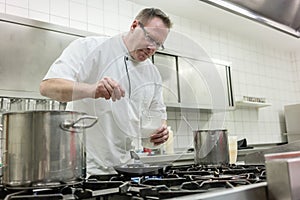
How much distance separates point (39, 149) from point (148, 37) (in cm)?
74

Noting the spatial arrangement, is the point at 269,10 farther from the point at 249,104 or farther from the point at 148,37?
the point at 249,104

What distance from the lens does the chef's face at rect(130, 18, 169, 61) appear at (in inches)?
47.0

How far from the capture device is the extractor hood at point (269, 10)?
1324 mm

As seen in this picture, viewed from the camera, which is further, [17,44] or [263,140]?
[263,140]

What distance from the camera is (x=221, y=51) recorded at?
3613mm

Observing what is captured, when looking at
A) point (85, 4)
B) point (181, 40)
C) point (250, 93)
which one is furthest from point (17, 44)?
point (250, 93)

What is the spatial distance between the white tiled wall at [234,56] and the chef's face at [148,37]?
39 centimetres

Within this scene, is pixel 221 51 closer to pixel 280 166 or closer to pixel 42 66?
pixel 42 66

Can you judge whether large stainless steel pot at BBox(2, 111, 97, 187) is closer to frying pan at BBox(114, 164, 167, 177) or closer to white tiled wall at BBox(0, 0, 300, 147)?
frying pan at BBox(114, 164, 167, 177)

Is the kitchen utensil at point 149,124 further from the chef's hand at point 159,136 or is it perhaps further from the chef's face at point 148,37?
the chef's face at point 148,37

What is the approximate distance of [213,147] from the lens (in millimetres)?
1140

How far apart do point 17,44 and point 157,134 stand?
117 cm

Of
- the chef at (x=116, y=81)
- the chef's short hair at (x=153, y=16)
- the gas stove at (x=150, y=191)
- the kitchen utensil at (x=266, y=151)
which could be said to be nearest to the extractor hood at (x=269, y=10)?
the chef's short hair at (x=153, y=16)

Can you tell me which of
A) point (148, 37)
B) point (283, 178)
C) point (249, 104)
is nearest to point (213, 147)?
point (148, 37)
